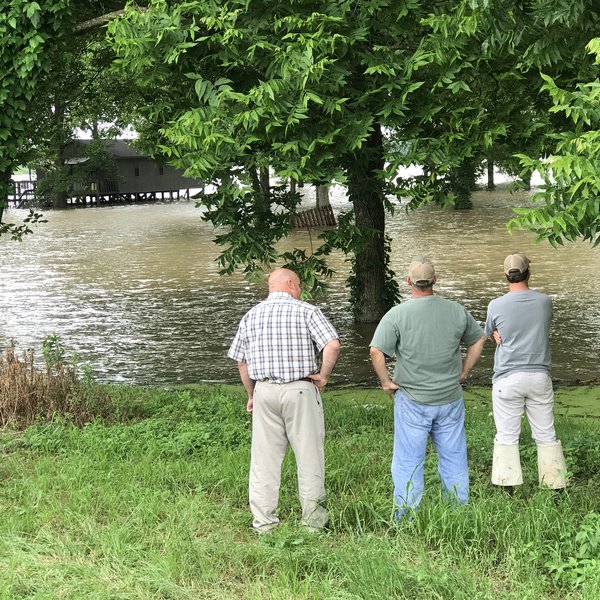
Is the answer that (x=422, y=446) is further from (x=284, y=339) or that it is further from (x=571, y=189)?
(x=571, y=189)

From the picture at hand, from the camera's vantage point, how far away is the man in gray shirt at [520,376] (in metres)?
7.15

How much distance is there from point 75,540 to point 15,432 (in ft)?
11.3

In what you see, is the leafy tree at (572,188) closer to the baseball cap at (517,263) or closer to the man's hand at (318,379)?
the baseball cap at (517,263)

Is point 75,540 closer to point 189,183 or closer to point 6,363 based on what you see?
point 6,363

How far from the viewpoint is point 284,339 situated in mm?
6539

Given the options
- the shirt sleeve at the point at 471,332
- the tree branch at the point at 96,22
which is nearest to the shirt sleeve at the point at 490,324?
the shirt sleeve at the point at 471,332

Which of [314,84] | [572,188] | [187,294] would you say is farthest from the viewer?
[187,294]

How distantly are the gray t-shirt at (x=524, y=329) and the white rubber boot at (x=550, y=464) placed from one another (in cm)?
59

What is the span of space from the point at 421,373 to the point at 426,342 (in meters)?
0.21

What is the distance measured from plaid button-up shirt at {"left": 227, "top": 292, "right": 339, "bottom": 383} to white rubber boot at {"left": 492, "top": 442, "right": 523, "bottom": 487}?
171cm

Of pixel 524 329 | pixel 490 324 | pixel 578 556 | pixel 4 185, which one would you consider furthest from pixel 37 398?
pixel 578 556

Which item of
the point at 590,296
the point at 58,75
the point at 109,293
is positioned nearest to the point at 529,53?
the point at 58,75

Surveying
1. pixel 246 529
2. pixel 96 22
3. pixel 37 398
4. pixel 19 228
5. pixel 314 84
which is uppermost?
pixel 96 22

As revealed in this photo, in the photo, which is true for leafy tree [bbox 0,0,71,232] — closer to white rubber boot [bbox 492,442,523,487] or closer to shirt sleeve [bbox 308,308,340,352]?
shirt sleeve [bbox 308,308,340,352]
